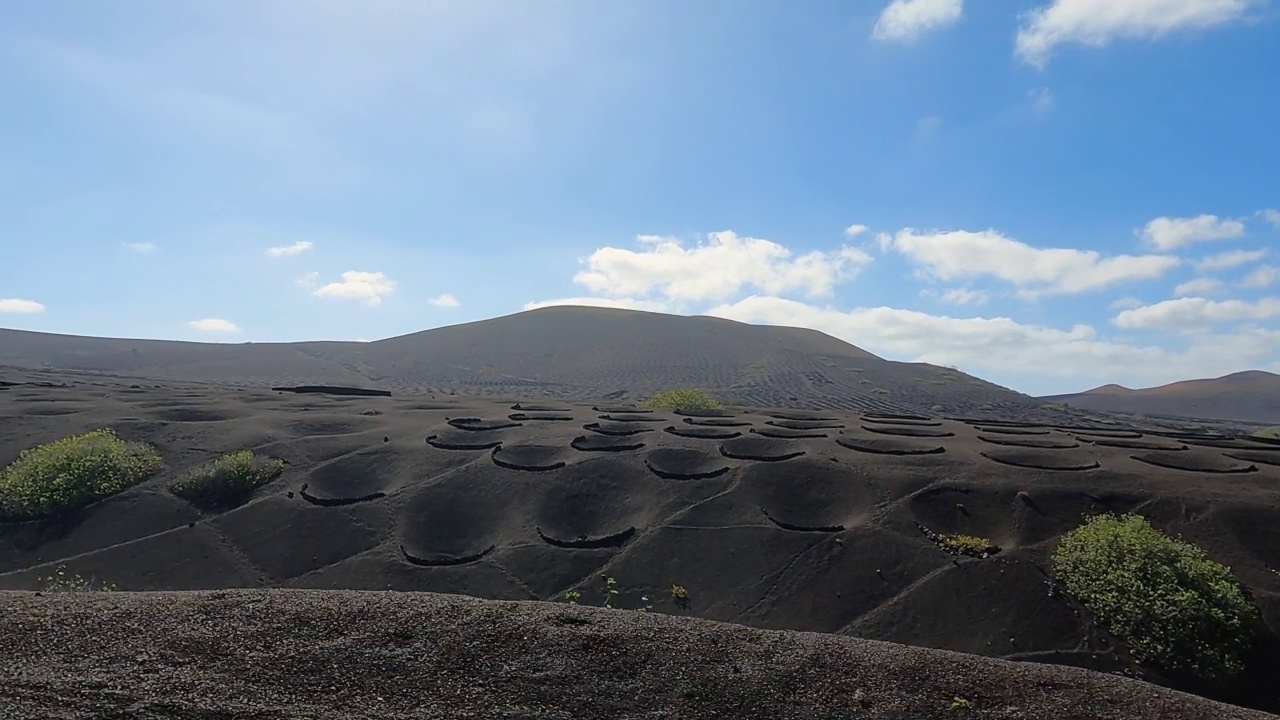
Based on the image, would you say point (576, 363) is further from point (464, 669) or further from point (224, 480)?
point (464, 669)

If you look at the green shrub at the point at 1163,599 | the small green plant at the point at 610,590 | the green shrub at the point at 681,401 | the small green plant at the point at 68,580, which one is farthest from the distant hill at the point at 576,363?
the small green plant at the point at 68,580

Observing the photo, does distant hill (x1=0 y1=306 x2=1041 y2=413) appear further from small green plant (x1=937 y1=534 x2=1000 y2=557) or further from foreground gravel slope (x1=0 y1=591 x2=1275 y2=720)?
foreground gravel slope (x1=0 y1=591 x2=1275 y2=720)

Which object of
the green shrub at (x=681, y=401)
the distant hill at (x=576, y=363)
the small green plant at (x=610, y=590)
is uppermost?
the distant hill at (x=576, y=363)

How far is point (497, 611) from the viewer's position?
8.83m

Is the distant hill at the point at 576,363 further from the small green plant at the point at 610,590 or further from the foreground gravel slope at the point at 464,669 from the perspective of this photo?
the foreground gravel slope at the point at 464,669

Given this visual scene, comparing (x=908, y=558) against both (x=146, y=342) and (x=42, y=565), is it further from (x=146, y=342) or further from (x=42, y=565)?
(x=146, y=342)

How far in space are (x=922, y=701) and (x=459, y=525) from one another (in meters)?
11.4

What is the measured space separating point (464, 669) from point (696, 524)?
902cm

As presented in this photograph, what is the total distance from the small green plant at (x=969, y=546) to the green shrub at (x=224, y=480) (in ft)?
48.2

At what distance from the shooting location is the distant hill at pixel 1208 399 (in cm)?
10644

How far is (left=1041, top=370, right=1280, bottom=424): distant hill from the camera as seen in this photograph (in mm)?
106438

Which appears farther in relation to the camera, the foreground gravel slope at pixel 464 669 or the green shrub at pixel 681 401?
the green shrub at pixel 681 401

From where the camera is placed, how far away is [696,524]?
53.0 ft

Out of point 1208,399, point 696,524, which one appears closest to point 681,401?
point 696,524
